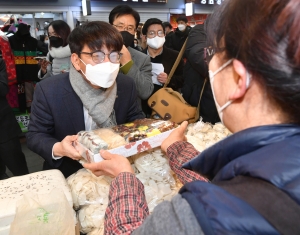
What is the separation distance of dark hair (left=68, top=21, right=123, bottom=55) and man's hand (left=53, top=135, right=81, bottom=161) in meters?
0.51

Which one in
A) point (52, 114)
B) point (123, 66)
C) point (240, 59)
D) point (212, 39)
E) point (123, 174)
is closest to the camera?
point (240, 59)

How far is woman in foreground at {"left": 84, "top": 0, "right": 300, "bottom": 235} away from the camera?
45 centimetres

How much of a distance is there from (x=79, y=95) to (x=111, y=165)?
2.06 feet

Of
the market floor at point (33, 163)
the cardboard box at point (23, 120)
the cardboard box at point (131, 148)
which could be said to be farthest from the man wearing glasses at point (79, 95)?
the cardboard box at point (23, 120)

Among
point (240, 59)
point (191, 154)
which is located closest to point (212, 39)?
point (240, 59)

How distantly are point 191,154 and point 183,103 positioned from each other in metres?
1.00

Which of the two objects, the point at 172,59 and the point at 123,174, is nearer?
the point at 123,174

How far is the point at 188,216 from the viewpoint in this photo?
489mm

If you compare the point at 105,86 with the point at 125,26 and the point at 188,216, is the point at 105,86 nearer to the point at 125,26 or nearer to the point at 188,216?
the point at 125,26

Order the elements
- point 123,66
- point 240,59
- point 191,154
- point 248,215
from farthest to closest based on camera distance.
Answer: point 123,66
point 191,154
point 240,59
point 248,215

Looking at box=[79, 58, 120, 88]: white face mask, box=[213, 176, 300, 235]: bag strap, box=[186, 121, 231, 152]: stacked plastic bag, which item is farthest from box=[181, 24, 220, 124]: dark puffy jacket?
box=[213, 176, 300, 235]: bag strap

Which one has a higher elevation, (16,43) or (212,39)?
(16,43)

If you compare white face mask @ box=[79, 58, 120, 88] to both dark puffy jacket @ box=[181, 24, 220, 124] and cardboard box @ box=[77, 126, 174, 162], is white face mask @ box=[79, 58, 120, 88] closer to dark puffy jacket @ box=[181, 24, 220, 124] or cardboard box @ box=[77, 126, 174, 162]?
cardboard box @ box=[77, 126, 174, 162]

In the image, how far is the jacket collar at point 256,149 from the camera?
0.49 meters
